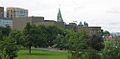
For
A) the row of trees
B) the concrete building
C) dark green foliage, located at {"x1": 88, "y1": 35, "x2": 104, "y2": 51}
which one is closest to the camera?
the row of trees

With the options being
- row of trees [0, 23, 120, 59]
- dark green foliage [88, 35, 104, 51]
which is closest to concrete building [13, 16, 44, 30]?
row of trees [0, 23, 120, 59]

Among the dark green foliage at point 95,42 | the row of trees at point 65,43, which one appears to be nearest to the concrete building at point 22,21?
the row of trees at point 65,43

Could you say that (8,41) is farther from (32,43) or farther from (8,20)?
(8,20)

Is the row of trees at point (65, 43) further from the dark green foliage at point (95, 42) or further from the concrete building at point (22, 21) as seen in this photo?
the concrete building at point (22, 21)

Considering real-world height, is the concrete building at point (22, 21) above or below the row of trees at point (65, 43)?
above

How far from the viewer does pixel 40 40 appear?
250 ft

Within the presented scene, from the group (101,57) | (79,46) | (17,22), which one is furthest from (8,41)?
(17,22)

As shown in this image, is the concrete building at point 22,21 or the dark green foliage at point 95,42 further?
the concrete building at point 22,21

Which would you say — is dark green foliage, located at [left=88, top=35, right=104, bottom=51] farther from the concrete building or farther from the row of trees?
the concrete building

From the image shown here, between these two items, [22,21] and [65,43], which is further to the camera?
[22,21]

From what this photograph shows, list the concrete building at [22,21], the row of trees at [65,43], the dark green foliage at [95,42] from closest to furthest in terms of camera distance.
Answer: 1. the row of trees at [65,43]
2. the dark green foliage at [95,42]
3. the concrete building at [22,21]

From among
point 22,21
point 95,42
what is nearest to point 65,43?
point 95,42

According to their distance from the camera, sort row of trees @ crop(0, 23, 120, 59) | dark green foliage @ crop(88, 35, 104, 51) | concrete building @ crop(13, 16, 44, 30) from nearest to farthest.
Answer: row of trees @ crop(0, 23, 120, 59) → dark green foliage @ crop(88, 35, 104, 51) → concrete building @ crop(13, 16, 44, 30)

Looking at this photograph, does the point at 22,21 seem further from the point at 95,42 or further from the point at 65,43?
the point at 95,42
